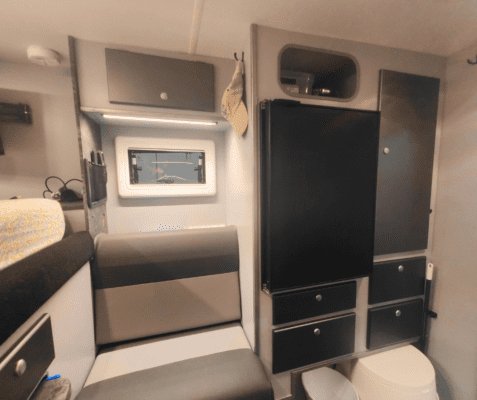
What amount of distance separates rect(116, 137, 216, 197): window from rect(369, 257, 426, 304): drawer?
1105 millimetres

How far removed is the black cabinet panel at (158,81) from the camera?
38.6 inches

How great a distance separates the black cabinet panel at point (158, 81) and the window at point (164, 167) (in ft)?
1.17

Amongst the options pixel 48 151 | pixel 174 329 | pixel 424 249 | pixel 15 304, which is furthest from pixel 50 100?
pixel 424 249

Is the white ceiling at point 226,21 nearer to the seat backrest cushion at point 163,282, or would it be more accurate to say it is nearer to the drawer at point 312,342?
the seat backrest cushion at point 163,282

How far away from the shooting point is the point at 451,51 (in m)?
1.10

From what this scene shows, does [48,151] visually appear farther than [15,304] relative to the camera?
Yes

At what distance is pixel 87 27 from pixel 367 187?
56.4 inches

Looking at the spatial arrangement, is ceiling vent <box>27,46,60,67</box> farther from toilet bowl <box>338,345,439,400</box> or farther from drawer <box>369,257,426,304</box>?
toilet bowl <box>338,345,439,400</box>

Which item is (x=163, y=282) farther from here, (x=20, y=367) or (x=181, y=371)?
(x=20, y=367)

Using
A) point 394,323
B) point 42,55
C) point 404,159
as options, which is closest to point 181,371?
point 394,323

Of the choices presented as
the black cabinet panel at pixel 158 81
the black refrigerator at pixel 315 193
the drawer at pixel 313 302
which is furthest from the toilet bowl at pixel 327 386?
the black cabinet panel at pixel 158 81

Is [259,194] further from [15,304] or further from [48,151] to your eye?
[48,151]

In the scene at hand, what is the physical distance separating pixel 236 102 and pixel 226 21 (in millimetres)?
308

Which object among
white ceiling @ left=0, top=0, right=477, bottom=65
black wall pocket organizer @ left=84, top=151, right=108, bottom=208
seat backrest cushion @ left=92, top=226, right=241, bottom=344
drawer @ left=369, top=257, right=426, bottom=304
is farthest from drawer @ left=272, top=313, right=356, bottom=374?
white ceiling @ left=0, top=0, right=477, bottom=65
